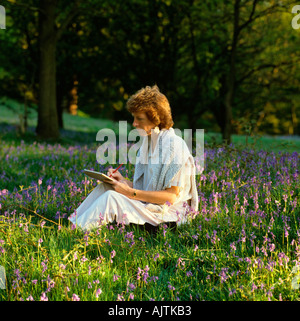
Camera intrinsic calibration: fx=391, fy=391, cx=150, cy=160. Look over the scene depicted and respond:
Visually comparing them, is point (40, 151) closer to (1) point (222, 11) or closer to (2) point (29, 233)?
(2) point (29, 233)

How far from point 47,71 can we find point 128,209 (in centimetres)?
997

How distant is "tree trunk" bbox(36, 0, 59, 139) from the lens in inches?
498

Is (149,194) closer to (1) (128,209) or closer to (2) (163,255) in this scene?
(1) (128,209)

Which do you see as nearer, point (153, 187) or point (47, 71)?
point (153, 187)

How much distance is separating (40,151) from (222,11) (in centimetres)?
1121

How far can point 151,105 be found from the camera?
13.1 feet

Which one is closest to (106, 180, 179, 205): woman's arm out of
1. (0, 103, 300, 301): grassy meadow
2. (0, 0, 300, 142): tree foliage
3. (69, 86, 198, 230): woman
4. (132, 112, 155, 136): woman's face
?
(69, 86, 198, 230): woman

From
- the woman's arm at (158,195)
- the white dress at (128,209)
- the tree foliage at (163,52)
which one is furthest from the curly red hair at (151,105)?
the tree foliage at (163,52)

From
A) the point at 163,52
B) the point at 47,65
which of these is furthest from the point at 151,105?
the point at 163,52

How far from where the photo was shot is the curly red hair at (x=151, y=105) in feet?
13.1

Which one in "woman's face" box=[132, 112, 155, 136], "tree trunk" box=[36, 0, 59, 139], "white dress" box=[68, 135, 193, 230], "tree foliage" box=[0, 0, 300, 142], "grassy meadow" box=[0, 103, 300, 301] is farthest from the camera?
"tree foliage" box=[0, 0, 300, 142]

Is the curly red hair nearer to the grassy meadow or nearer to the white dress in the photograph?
the white dress

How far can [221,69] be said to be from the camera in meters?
18.8
